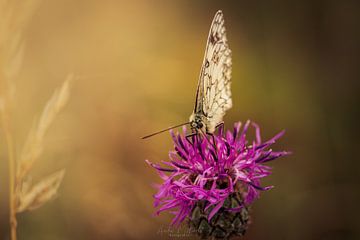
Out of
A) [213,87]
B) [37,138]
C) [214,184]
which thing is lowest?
[214,184]

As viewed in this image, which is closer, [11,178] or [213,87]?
[11,178]

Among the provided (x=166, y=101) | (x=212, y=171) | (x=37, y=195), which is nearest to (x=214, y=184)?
(x=212, y=171)

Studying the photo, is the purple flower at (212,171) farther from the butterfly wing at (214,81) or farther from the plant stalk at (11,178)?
the plant stalk at (11,178)

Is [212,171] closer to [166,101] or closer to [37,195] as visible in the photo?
[37,195]

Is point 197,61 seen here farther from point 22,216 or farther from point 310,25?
point 22,216

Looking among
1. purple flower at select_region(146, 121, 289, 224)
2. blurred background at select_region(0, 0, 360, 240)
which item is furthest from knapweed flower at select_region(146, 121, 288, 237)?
blurred background at select_region(0, 0, 360, 240)

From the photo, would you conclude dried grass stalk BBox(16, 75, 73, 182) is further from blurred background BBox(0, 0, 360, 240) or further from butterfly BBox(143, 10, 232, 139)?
blurred background BBox(0, 0, 360, 240)
